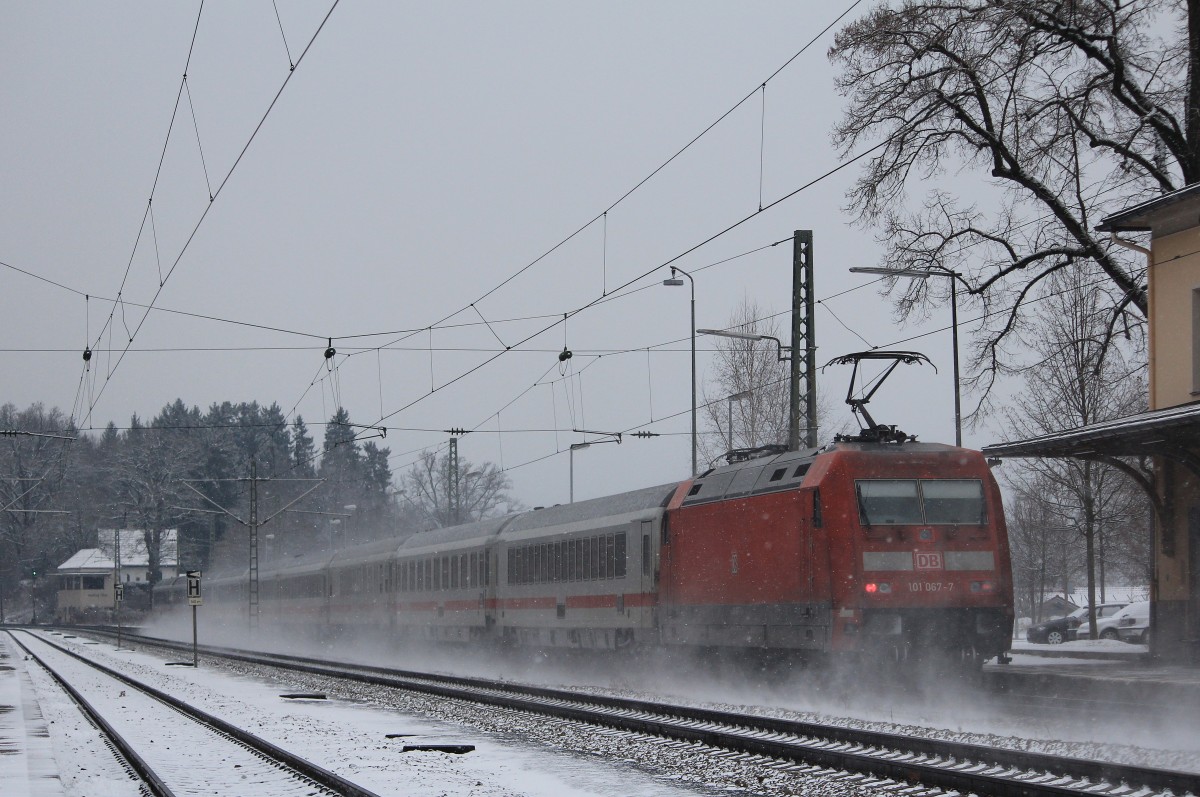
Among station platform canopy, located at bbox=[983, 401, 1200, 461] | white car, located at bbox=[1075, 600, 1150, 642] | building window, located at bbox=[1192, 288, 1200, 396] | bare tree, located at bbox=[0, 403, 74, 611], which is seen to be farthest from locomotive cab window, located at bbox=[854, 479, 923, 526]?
bare tree, located at bbox=[0, 403, 74, 611]

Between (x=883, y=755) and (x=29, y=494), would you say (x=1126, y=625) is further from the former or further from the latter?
(x=29, y=494)

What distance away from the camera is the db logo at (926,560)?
1850cm

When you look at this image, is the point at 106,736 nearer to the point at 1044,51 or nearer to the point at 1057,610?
the point at 1044,51

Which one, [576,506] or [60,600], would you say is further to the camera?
[60,600]

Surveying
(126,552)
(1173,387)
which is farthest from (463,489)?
(1173,387)

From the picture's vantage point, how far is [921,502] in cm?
1891

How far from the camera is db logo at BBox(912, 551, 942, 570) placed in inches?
728

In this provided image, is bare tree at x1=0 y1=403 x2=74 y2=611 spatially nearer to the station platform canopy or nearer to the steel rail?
the steel rail

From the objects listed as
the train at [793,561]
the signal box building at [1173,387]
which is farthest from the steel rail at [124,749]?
the signal box building at [1173,387]

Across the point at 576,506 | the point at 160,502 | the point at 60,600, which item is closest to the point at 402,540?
the point at 576,506

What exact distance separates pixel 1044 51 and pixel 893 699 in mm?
14059

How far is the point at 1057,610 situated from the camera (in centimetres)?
7325

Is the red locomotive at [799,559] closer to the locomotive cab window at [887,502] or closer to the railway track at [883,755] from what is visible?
the locomotive cab window at [887,502]

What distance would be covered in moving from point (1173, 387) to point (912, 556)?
25.2ft
